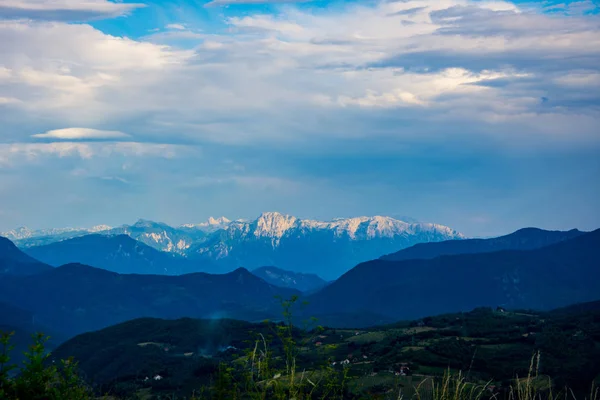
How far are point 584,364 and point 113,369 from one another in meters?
139

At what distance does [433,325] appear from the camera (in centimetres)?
19175

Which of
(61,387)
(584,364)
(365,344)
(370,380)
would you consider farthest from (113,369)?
(61,387)

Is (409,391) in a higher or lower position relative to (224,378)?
lower

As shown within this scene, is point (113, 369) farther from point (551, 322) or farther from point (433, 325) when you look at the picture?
point (551, 322)

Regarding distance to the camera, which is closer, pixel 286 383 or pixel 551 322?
pixel 286 383

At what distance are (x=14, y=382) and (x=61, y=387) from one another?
1235 millimetres

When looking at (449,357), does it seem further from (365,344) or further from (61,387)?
(61,387)

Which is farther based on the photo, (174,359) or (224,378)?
(174,359)

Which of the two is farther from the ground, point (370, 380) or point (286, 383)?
point (286, 383)

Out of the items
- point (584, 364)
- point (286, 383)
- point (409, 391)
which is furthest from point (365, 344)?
point (286, 383)

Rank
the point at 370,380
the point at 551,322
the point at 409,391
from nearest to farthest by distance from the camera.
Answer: the point at 409,391
the point at 370,380
the point at 551,322

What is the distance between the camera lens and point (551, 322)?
570ft

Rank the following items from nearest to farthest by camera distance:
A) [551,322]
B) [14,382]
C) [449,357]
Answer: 1. [14,382]
2. [449,357]
3. [551,322]

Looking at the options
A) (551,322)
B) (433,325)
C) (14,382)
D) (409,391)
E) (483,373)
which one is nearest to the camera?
(14,382)
